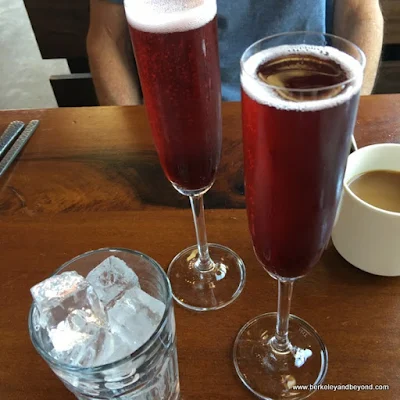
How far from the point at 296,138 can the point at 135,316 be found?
248 mm

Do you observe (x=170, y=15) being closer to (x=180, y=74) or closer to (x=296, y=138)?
(x=180, y=74)

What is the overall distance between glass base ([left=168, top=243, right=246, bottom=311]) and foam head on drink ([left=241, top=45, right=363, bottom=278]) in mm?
178

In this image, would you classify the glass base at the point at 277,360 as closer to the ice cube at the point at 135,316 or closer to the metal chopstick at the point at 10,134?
the ice cube at the point at 135,316

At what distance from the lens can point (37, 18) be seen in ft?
5.34

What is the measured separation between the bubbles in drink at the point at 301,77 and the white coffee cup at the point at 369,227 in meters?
0.20

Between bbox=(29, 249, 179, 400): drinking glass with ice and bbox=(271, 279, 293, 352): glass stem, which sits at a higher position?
bbox=(29, 249, 179, 400): drinking glass with ice

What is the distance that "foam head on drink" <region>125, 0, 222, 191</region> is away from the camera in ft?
1.67

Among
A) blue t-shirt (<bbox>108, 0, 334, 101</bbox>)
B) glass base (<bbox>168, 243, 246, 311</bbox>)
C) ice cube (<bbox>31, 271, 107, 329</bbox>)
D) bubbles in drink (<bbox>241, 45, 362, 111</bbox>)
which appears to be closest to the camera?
bubbles in drink (<bbox>241, 45, 362, 111</bbox>)

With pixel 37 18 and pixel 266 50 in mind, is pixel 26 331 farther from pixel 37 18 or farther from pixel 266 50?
pixel 37 18

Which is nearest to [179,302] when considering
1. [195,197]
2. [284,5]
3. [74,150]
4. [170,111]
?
[195,197]

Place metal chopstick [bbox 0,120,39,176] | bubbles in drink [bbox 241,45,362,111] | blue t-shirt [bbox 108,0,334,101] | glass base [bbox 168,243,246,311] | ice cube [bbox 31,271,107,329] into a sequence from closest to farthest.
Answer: bubbles in drink [bbox 241,45,362,111] → ice cube [bbox 31,271,107,329] → glass base [bbox 168,243,246,311] → metal chopstick [bbox 0,120,39,176] → blue t-shirt [bbox 108,0,334,101]

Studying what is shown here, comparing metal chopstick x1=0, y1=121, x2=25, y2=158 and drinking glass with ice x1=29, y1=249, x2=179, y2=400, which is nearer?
drinking glass with ice x1=29, y1=249, x2=179, y2=400

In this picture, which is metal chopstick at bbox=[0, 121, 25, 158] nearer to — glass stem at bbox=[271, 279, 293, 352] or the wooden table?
the wooden table

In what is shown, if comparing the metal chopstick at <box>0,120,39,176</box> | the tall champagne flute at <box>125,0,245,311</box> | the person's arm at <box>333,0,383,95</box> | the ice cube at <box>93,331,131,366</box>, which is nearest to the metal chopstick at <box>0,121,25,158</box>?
the metal chopstick at <box>0,120,39,176</box>
